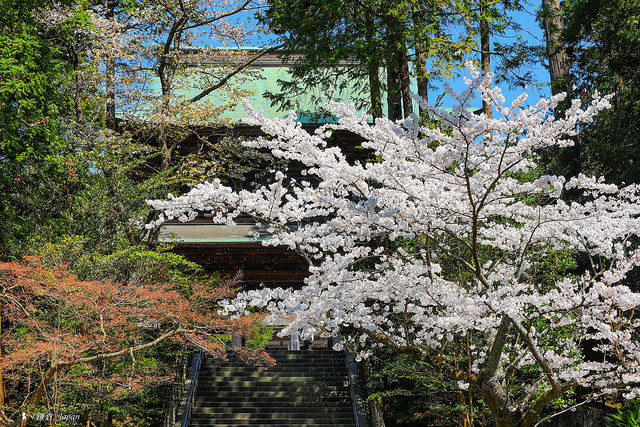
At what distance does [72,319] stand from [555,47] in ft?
37.0

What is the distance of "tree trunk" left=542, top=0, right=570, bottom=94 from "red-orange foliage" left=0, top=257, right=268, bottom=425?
8142 millimetres

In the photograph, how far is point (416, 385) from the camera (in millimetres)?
10461

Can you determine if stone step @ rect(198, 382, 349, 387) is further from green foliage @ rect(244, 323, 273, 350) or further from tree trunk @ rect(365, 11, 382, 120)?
tree trunk @ rect(365, 11, 382, 120)

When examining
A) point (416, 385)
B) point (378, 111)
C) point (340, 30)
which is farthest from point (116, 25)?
point (416, 385)

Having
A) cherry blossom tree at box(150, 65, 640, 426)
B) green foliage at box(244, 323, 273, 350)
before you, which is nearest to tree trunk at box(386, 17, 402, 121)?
cherry blossom tree at box(150, 65, 640, 426)

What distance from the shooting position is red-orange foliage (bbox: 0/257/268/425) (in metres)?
8.23

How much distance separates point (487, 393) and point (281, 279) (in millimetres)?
10158

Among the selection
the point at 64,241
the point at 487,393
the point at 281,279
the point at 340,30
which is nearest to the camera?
the point at 487,393

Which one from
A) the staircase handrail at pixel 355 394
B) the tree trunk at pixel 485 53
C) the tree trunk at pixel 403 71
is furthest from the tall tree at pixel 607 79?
the staircase handrail at pixel 355 394

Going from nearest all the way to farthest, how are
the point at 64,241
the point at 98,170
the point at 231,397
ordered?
the point at 64,241 < the point at 98,170 < the point at 231,397

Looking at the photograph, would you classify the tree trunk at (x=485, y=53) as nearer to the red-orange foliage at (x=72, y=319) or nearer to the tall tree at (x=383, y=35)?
the tall tree at (x=383, y=35)

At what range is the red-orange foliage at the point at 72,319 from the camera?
8234 mm

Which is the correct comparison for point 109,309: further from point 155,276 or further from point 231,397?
point 231,397

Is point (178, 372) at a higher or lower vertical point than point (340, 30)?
lower
